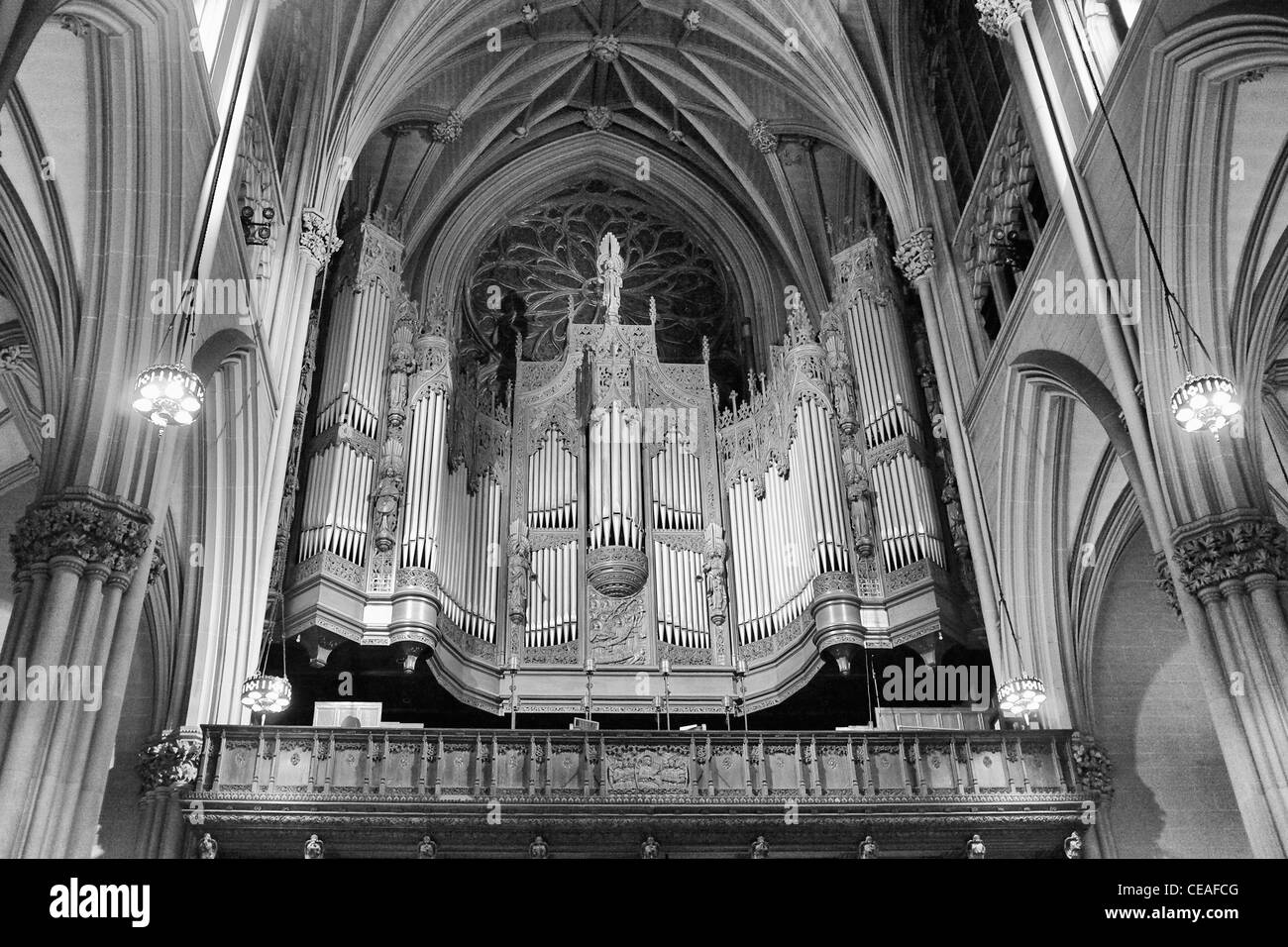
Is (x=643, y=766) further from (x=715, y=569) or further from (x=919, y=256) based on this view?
(x=919, y=256)

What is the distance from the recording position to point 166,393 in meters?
10.1

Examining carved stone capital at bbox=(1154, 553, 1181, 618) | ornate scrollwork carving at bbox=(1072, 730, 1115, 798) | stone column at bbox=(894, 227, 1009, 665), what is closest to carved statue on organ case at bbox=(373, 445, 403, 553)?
stone column at bbox=(894, 227, 1009, 665)

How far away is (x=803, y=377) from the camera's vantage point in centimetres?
1975

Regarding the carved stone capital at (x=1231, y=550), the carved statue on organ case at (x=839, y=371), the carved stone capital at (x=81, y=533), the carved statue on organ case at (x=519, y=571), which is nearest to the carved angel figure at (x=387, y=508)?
the carved statue on organ case at (x=519, y=571)

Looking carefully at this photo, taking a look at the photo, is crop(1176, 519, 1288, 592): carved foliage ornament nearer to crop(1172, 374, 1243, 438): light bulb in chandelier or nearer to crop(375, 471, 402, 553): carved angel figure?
crop(1172, 374, 1243, 438): light bulb in chandelier

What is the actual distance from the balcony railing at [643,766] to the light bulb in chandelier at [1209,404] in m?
5.13

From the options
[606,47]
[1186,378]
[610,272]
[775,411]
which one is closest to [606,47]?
[606,47]

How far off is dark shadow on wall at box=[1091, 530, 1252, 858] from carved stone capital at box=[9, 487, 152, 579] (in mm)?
10773

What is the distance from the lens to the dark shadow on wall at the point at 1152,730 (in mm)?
14805

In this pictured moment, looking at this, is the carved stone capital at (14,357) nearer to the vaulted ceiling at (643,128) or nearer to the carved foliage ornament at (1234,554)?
the vaulted ceiling at (643,128)

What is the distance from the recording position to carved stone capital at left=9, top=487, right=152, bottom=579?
1030 centimetres
